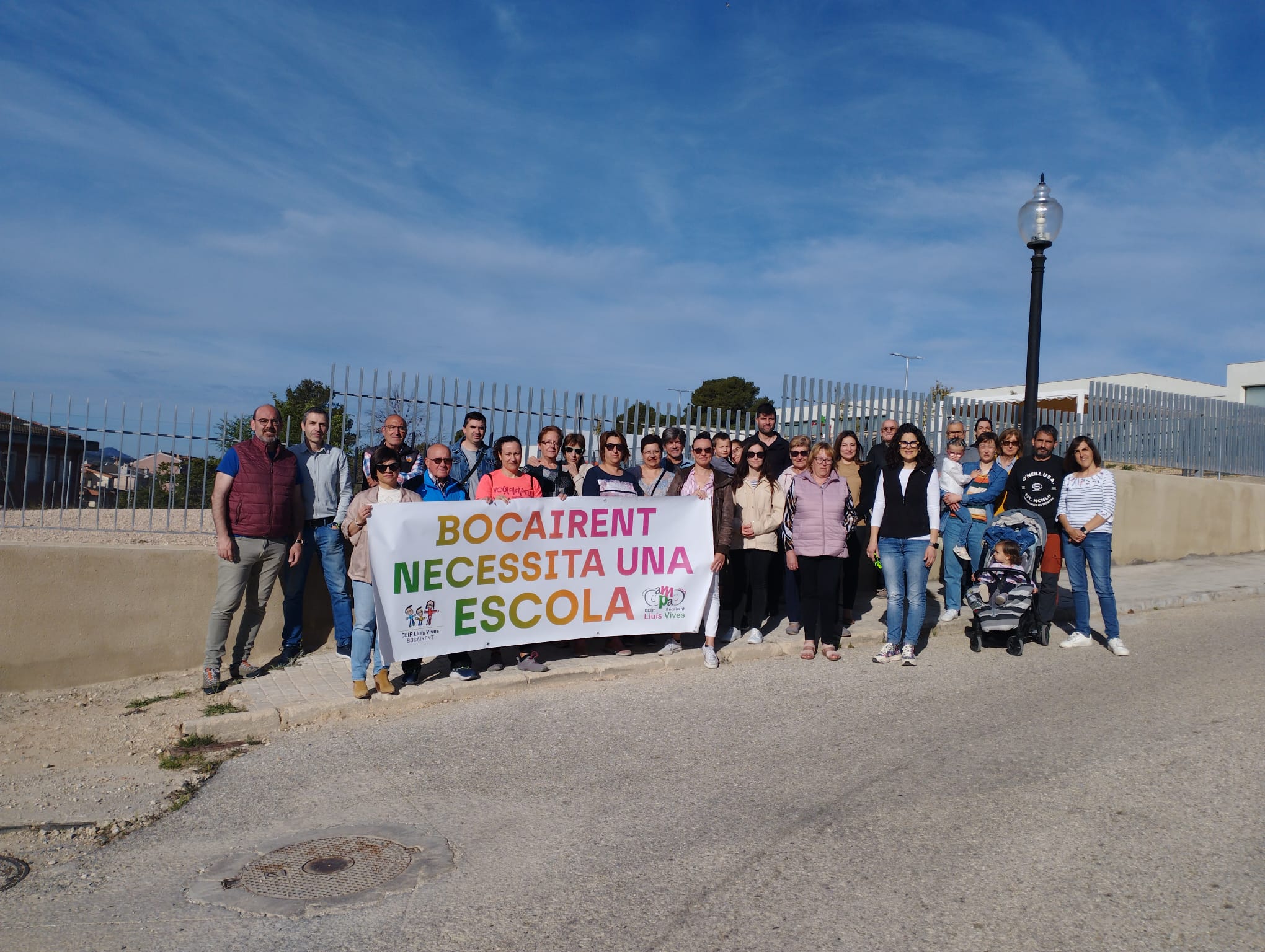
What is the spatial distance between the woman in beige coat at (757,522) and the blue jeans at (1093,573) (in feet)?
9.59

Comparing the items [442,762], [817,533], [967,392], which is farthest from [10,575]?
[967,392]

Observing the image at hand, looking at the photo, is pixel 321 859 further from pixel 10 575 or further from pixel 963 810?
pixel 10 575

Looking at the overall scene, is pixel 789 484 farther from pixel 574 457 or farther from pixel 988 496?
pixel 988 496

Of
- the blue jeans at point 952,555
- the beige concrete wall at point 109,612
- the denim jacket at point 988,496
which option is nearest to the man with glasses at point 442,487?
the beige concrete wall at point 109,612

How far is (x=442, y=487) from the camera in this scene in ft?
24.9

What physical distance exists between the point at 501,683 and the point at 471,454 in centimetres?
242

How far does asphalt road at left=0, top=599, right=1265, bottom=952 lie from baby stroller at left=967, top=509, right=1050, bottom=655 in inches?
48.1

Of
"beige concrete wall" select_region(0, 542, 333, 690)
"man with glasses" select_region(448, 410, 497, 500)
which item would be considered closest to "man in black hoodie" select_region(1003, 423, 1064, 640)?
"man with glasses" select_region(448, 410, 497, 500)

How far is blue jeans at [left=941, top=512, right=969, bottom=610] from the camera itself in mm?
9875

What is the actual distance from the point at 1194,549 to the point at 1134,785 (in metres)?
13.5

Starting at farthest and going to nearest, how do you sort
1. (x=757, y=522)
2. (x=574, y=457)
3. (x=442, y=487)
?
(x=574, y=457), (x=757, y=522), (x=442, y=487)

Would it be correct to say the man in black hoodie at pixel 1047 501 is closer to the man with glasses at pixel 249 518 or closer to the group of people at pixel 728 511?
the group of people at pixel 728 511

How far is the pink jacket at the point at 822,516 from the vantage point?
8.26 meters

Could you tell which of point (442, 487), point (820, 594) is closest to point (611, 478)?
point (442, 487)
